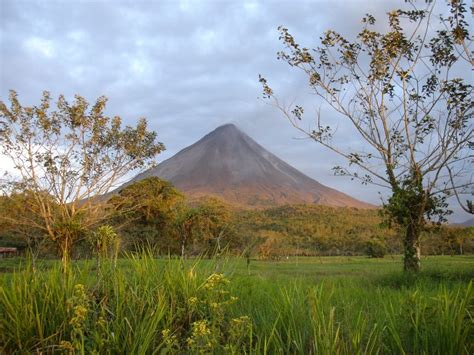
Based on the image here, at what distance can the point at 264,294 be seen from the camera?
19.2 ft

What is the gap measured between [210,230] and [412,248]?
3019cm

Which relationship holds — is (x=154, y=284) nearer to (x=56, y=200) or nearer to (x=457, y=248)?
(x=56, y=200)

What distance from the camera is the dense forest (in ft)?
95.8

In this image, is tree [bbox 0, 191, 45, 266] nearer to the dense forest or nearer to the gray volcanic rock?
the dense forest

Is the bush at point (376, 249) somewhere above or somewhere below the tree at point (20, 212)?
below

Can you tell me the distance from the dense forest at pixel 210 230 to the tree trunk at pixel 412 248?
0.54 meters

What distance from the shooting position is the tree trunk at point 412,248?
13181 mm

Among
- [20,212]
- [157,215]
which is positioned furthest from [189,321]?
[157,215]

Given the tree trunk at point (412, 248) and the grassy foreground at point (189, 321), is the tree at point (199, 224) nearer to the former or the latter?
the tree trunk at point (412, 248)

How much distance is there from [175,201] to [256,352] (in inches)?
1650

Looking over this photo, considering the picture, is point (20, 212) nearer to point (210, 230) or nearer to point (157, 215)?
point (157, 215)

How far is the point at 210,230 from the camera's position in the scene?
4238 cm

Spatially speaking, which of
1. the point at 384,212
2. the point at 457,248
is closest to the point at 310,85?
the point at 384,212

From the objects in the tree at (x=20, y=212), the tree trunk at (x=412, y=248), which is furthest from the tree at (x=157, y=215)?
the tree trunk at (x=412, y=248)
